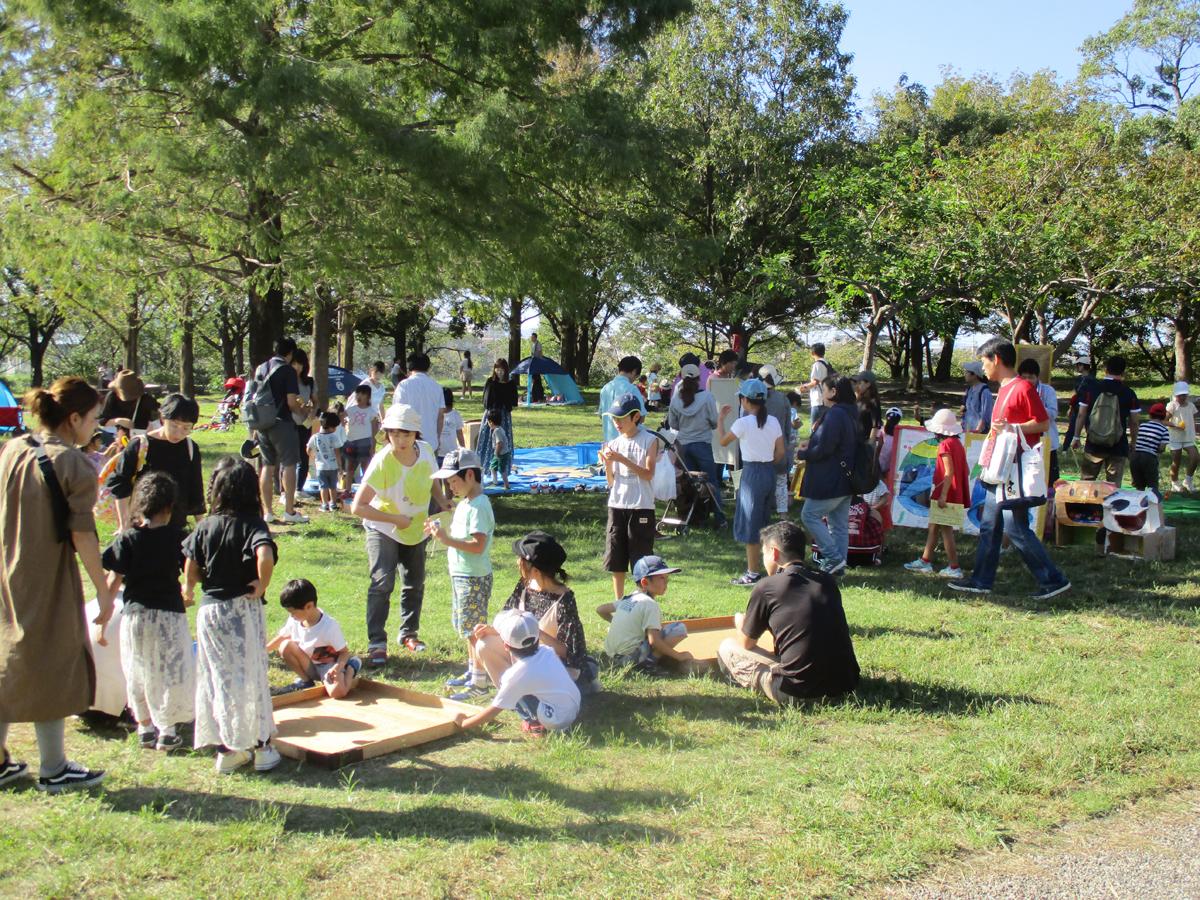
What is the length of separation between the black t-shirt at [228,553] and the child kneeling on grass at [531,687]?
127cm

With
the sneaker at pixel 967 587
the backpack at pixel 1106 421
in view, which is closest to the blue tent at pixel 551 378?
the backpack at pixel 1106 421

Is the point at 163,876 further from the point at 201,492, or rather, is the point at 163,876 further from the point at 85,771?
the point at 201,492

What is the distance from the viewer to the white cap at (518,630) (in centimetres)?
517

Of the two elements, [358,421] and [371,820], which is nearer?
[371,820]

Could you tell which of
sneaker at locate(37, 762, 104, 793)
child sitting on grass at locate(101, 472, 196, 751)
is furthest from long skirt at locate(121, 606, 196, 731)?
sneaker at locate(37, 762, 104, 793)

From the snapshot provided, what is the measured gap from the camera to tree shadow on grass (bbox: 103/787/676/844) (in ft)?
13.3

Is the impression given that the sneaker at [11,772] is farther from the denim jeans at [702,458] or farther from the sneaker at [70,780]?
the denim jeans at [702,458]

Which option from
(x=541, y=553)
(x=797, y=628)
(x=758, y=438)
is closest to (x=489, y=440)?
(x=758, y=438)

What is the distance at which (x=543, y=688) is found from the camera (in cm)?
519

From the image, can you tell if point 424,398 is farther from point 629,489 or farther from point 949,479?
point 949,479

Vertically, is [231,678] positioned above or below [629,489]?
below

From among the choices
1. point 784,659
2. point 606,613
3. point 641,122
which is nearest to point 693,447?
point 641,122

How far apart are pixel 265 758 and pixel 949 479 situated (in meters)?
6.51

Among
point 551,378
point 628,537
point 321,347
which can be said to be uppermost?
point 551,378
